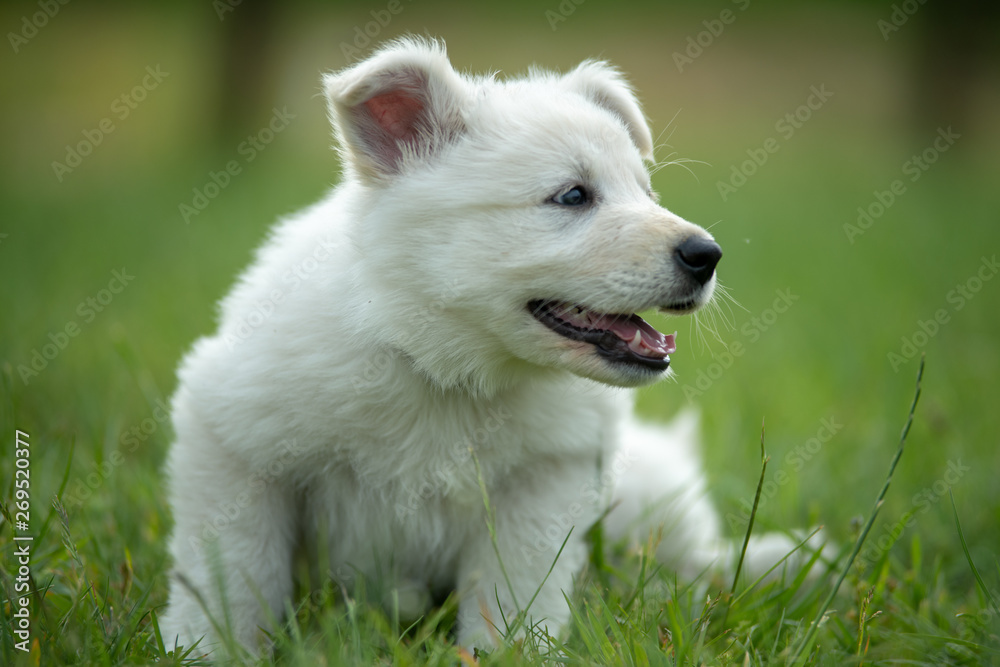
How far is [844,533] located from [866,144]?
15149 millimetres

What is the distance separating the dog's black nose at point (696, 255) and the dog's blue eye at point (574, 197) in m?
0.36

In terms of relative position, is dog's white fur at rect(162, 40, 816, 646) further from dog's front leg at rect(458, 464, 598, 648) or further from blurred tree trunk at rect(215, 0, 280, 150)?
blurred tree trunk at rect(215, 0, 280, 150)

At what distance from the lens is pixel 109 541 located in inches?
125

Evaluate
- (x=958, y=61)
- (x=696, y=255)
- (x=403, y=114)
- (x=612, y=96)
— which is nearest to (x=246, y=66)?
(x=612, y=96)

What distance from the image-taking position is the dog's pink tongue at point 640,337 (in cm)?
263

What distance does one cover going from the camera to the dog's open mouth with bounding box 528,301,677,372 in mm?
2598

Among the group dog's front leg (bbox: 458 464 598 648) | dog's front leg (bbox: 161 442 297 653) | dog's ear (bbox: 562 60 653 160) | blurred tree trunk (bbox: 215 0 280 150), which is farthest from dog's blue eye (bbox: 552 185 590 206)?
blurred tree trunk (bbox: 215 0 280 150)

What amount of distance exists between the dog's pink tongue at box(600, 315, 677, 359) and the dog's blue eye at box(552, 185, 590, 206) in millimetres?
383

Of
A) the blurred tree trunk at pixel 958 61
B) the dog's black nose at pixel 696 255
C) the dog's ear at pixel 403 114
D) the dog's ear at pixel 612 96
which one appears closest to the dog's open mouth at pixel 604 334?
the dog's black nose at pixel 696 255

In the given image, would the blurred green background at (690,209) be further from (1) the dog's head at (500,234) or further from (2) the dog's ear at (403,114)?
(2) the dog's ear at (403,114)

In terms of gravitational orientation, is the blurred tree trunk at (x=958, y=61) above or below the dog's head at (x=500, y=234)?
above

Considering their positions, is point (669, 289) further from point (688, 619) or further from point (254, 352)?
point (254, 352)

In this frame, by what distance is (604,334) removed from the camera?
8.66 ft

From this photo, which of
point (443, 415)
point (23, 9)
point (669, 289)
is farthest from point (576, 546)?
point (23, 9)
